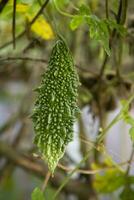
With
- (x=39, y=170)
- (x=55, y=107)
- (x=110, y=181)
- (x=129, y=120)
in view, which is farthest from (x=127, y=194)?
(x=39, y=170)

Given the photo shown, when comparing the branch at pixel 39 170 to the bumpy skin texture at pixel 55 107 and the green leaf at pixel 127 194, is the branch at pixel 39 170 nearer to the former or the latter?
the green leaf at pixel 127 194

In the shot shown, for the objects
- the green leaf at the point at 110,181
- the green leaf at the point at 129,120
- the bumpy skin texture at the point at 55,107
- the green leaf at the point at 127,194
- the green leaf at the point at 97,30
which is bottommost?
the green leaf at the point at 110,181

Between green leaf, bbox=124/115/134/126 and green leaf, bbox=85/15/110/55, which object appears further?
green leaf, bbox=124/115/134/126

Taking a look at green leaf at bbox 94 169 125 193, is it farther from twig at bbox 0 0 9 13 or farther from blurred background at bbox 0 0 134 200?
twig at bbox 0 0 9 13

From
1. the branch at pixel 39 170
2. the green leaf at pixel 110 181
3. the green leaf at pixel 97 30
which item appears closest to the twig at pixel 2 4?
the green leaf at pixel 97 30

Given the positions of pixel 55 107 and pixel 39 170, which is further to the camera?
pixel 39 170

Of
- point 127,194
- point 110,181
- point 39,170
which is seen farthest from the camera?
point 39,170

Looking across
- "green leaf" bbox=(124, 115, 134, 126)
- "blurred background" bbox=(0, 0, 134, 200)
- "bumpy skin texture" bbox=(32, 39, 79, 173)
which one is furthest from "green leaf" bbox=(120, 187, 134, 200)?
"bumpy skin texture" bbox=(32, 39, 79, 173)

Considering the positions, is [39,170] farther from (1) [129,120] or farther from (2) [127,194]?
(1) [129,120]
